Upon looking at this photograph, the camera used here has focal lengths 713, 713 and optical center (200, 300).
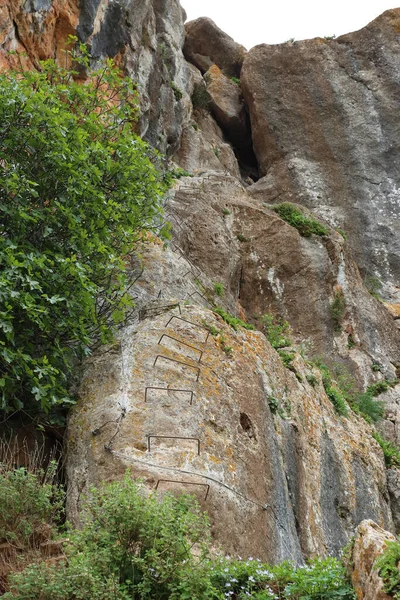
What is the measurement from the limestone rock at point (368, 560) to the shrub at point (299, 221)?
1606 cm

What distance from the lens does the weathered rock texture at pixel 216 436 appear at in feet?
25.9

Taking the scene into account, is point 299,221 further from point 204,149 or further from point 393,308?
point 204,149

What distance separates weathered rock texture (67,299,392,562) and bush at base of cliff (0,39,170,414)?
1.89 ft

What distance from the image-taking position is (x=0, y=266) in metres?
8.64

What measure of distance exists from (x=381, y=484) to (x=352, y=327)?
672cm

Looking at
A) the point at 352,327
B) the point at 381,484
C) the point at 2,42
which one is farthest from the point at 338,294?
the point at 2,42

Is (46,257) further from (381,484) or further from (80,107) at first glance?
(381,484)

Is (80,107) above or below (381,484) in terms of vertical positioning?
above

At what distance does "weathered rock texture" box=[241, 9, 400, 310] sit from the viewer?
87.2 feet

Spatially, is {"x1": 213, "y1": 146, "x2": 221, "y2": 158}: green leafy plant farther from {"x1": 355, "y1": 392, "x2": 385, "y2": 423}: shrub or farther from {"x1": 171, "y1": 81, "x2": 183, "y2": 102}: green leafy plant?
{"x1": 355, "y1": 392, "x2": 385, "y2": 423}: shrub

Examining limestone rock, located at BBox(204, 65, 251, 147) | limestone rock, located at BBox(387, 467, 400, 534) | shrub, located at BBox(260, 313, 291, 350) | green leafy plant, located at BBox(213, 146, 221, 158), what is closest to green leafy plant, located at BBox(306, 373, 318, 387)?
shrub, located at BBox(260, 313, 291, 350)

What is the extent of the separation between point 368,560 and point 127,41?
1560 centimetres

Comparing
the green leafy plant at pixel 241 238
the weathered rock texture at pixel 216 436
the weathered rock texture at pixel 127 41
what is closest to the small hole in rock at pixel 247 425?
the weathered rock texture at pixel 216 436

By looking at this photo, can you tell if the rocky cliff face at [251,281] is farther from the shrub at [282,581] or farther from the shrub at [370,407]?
the shrub at [282,581]
